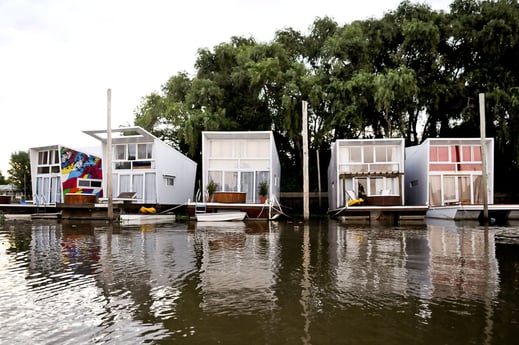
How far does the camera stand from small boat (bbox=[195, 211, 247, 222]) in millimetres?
20666

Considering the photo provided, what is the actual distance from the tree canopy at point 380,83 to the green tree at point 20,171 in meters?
49.8

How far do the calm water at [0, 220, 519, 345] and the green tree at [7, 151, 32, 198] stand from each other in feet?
239

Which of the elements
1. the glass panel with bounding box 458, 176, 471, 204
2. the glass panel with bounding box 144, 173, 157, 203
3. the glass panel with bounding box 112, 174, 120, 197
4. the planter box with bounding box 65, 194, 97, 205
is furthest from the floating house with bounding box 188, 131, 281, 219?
the glass panel with bounding box 458, 176, 471, 204

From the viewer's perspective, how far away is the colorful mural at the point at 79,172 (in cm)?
2986

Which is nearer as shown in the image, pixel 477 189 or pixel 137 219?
pixel 137 219

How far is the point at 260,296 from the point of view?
540cm

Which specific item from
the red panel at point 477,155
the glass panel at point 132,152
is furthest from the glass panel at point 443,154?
the glass panel at point 132,152

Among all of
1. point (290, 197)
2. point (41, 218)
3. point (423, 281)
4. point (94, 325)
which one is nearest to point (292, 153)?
point (290, 197)

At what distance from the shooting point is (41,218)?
24234mm

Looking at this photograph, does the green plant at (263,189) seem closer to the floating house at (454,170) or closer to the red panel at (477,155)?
the floating house at (454,170)

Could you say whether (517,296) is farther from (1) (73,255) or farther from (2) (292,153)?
(2) (292,153)

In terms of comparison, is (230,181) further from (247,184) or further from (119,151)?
(119,151)

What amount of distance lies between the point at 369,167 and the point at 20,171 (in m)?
71.8

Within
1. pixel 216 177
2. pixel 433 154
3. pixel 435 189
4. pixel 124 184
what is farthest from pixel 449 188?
pixel 124 184
